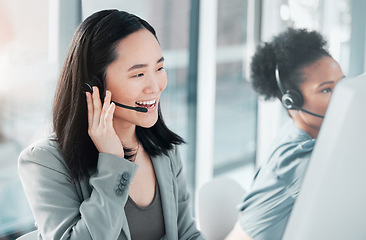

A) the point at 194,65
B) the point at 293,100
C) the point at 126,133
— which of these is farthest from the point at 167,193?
the point at 194,65

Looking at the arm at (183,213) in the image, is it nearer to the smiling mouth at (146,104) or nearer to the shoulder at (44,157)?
the smiling mouth at (146,104)

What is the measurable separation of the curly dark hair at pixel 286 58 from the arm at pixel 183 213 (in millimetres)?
568

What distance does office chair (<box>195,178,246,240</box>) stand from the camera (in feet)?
5.25

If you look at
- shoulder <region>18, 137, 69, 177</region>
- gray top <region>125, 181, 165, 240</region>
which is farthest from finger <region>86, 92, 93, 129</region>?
gray top <region>125, 181, 165, 240</region>

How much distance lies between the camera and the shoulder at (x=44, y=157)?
3.38 feet

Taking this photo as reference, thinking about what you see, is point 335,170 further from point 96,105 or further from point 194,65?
point 194,65

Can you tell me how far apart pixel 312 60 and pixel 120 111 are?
810 millimetres

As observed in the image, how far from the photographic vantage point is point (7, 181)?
1845 mm

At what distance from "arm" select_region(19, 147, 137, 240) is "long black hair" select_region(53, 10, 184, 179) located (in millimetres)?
48

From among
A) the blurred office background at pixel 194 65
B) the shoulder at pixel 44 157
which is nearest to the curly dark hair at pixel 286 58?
the blurred office background at pixel 194 65

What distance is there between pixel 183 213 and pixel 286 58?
76cm

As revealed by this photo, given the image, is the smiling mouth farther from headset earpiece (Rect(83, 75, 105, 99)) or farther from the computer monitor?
→ the computer monitor

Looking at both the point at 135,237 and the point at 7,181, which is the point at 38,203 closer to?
the point at 135,237

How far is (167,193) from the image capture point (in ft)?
4.02
